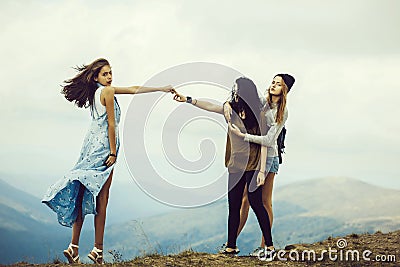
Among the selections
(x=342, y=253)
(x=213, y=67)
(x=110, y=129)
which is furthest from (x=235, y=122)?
(x=342, y=253)

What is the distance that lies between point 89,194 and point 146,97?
1626 mm

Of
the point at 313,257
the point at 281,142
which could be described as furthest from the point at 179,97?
the point at 313,257

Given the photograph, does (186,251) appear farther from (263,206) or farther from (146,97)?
(146,97)

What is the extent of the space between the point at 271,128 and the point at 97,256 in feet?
9.89

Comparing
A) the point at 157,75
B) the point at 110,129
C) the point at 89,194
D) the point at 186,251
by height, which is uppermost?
the point at 157,75

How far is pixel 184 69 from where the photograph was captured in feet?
38.5

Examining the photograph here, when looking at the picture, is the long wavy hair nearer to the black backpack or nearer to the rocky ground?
the black backpack

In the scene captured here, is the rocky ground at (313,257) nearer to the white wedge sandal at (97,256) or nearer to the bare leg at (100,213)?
the white wedge sandal at (97,256)

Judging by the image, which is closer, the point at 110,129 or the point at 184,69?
the point at 110,129

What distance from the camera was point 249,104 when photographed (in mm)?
11109

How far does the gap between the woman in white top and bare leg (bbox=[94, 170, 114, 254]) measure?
1964 mm

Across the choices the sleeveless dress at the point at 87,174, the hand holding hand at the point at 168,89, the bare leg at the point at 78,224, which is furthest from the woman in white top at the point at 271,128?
the bare leg at the point at 78,224

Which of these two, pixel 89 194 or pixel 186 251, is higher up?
pixel 89 194

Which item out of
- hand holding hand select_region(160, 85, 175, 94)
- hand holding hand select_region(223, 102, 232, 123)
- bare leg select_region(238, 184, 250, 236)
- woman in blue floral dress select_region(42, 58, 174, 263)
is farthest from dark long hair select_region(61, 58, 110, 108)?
bare leg select_region(238, 184, 250, 236)
